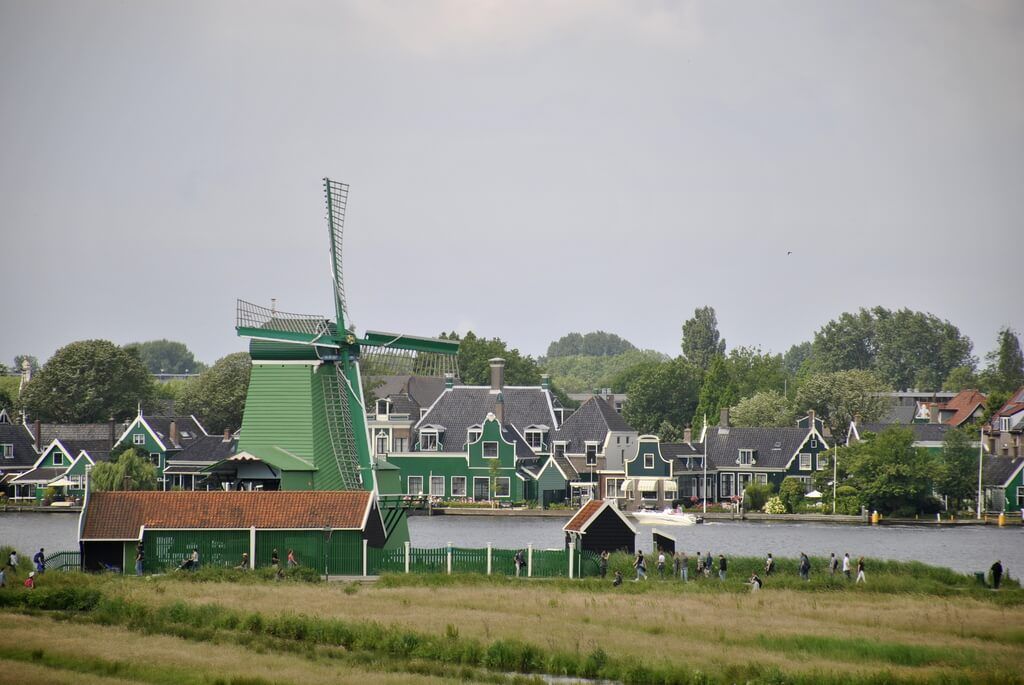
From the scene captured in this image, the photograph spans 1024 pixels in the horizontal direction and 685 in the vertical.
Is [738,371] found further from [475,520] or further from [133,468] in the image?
[133,468]

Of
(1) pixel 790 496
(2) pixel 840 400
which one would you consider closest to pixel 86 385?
(1) pixel 790 496

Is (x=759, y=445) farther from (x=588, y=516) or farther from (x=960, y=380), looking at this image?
(x=960, y=380)

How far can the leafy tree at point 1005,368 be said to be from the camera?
5483 inches

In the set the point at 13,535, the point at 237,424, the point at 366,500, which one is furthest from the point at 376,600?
the point at 237,424

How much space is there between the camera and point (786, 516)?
89500 mm

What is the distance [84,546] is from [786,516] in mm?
50724

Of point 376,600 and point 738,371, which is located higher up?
point 738,371

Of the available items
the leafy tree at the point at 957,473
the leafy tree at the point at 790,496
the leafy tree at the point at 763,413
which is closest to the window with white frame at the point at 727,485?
the leafy tree at the point at 790,496

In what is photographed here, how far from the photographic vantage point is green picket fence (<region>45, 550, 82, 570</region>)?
48000 mm

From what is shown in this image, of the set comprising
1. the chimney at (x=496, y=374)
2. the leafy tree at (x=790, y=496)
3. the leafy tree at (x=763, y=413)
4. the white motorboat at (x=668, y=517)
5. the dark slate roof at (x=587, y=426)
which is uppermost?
the chimney at (x=496, y=374)

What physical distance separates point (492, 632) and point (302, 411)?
20638mm

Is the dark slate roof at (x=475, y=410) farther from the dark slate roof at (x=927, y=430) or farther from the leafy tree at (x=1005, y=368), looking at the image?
the leafy tree at (x=1005, y=368)

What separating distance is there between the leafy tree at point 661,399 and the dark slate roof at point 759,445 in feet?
91.9

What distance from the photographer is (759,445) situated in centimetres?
10031
